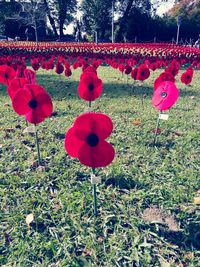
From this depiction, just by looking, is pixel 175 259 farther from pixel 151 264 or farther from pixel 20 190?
pixel 20 190

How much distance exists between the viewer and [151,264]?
2.03 metres

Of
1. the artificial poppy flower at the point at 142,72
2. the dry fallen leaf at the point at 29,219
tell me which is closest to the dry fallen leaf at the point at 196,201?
the dry fallen leaf at the point at 29,219

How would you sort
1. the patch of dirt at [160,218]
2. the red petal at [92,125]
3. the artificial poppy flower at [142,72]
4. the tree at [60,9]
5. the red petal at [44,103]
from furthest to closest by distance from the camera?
the tree at [60,9] < the artificial poppy flower at [142,72] < the red petal at [44,103] < the patch of dirt at [160,218] < the red petal at [92,125]

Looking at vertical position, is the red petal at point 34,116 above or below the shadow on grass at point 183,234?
above

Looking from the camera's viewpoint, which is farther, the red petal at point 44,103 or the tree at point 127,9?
the tree at point 127,9

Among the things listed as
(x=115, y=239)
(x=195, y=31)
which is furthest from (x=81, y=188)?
(x=195, y=31)

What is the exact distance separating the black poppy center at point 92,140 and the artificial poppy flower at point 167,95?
165 cm

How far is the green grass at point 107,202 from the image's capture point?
6.98 feet

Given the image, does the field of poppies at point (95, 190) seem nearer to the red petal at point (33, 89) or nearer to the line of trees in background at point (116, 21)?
the red petal at point (33, 89)

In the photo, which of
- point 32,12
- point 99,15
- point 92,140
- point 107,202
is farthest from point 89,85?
point 99,15

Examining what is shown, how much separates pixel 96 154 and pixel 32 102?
0.96 meters

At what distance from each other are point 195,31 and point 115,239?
44371 mm

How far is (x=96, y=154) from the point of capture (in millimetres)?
1926

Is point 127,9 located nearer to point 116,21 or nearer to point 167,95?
point 116,21
